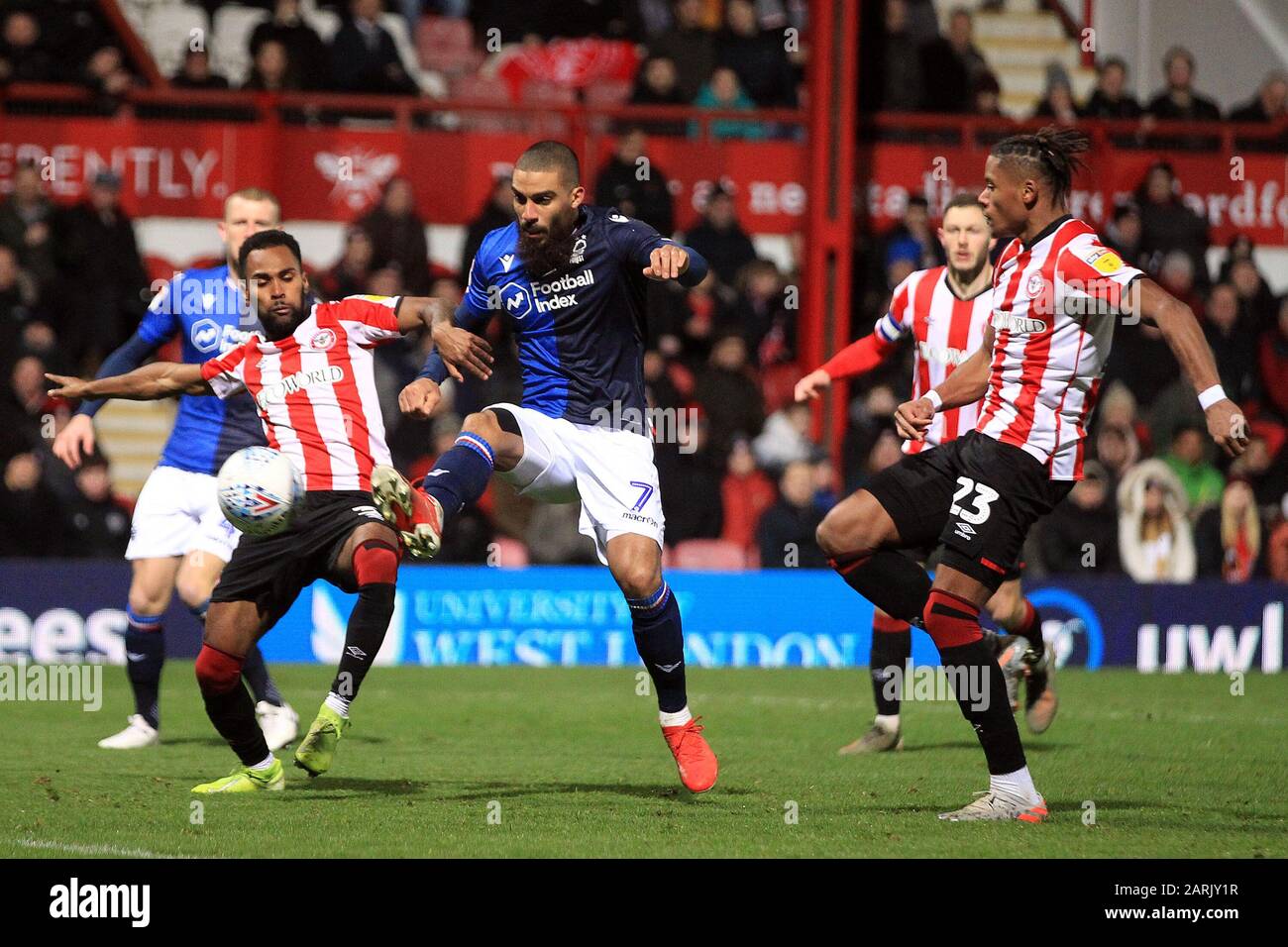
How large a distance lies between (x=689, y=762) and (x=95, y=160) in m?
10.6

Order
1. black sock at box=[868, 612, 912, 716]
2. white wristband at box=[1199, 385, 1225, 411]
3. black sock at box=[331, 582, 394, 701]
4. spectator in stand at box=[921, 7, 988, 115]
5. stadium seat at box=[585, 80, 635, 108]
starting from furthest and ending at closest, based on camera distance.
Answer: spectator in stand at box=[921, 7, 988, 115], stadium seat at box=[585, 80, 635, 108], black sock at box=[868, 612, 912, 716], black sock at box=[331, 582, 394, 701], white wristband at box=[1199, 385, 1225, 411]

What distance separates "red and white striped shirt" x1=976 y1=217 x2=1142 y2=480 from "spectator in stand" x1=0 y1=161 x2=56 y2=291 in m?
10.1

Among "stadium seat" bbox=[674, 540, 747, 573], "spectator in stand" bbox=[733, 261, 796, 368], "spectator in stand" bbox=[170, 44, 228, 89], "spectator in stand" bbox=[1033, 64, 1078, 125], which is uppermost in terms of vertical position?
"spectator in stand" bbox=[170, 44, 228, 89]

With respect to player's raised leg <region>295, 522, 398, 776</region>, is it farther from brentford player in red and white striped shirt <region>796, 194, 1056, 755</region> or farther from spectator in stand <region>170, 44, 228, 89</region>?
spectator in stand <region>170, 44, 228, 89</region>

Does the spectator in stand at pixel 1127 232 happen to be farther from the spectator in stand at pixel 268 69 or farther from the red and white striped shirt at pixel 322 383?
the red and white striped shirt at pixel 322 383

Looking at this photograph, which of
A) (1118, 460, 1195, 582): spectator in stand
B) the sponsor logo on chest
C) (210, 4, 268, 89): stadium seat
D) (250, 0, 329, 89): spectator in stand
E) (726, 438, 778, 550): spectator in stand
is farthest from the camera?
(210, 4, 268, 89): stadium seat

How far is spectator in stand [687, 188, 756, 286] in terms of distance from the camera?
50.8 feet

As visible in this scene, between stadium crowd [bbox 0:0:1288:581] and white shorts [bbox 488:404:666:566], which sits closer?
white shorts [bbox 488:404:666:566]

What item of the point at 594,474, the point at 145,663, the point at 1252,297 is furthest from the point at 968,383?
the point at 1252,297

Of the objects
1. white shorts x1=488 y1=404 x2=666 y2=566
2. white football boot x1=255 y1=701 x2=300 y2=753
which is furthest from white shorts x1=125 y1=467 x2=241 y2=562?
white shorts x1=488 y1=404 x2=666 y2=566

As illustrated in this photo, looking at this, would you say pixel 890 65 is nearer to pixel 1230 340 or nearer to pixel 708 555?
pixel 1230 340

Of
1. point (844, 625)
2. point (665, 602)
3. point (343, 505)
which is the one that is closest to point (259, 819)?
point (343, 505)
